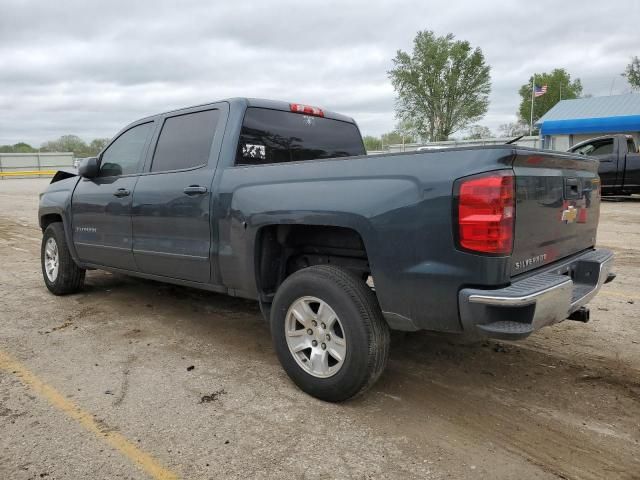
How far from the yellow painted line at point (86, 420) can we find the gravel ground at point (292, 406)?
13mm

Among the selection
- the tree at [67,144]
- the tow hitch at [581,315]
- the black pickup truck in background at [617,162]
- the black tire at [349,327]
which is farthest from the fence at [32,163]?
the tow hitch at [581,315]

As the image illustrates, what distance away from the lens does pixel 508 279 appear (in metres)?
2.51

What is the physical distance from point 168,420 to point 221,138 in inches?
79.9

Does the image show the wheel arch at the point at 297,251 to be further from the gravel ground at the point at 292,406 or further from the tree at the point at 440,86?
the tree at the point at 440,86

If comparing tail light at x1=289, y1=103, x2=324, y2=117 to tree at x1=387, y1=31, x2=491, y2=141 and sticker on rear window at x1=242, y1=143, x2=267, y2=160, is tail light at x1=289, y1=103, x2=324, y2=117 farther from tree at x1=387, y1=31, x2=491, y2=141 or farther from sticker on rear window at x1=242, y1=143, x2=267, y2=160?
tree at x1=387, y1=31, x2=491, y2=141

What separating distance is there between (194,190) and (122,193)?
3.77ft

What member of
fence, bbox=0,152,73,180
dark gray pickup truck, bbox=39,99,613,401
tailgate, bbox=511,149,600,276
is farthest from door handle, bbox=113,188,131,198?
fence, bbox=0,152,73,180

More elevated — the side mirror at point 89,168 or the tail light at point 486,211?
the side mirror at point 89,168

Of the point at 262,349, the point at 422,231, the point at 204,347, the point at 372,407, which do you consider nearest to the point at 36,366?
the point at 204,347

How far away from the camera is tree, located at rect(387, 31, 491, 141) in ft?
178

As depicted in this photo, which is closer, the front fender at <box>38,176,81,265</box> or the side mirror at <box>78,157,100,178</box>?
the side mirror at <box>78,157,100,178</box>

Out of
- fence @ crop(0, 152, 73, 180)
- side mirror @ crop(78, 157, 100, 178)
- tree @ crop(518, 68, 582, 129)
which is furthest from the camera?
tree @ crop(518, 68, 582, 129)

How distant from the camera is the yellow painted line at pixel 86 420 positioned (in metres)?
2.47

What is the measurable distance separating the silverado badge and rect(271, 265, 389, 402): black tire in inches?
49.0
